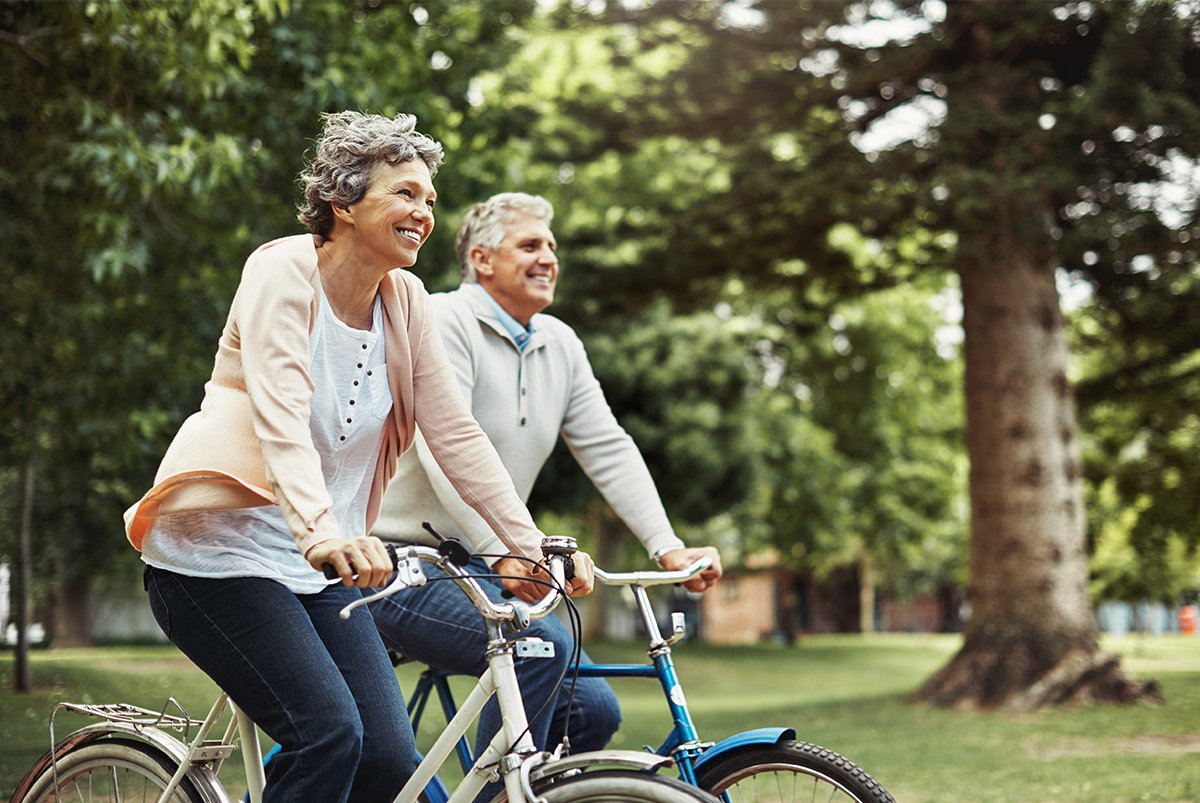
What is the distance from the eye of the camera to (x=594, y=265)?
482 inches

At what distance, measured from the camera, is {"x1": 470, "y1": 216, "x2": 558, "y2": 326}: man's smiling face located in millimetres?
3479

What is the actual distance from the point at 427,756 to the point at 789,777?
2.69 feet

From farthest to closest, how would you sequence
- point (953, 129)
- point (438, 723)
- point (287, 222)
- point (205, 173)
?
point (953, 129) < point (287, 222) < point (205, 173) < point (438, 723)

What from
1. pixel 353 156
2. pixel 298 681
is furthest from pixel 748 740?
pixel 353 156

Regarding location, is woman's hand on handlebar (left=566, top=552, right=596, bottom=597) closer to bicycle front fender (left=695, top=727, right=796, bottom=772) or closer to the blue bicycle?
the blue bicycle

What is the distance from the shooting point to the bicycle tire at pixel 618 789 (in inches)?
81.4

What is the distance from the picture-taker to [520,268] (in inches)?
137

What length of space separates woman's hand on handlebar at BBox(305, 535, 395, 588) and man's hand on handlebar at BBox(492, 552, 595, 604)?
395 millimetres

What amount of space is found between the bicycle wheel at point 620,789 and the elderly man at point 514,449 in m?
0.72

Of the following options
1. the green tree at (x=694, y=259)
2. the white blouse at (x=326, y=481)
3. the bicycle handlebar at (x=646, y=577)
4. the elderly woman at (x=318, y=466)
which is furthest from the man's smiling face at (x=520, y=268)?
the green tree at (x=694, y=259)

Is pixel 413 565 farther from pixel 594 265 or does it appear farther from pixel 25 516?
pixel 594 265

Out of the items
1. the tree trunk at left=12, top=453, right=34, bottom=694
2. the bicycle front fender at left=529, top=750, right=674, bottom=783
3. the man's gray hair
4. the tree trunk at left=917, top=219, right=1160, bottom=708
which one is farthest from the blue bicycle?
the tree trunk at left=917, top=219, right=1160, bottom=708

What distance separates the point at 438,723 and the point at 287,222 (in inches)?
223

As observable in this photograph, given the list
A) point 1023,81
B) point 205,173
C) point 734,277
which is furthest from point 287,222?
point 1023,81
